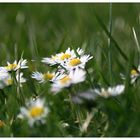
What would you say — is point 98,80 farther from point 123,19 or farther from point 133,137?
point 123,19

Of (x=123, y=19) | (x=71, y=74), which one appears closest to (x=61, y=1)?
(x=123, y=19)

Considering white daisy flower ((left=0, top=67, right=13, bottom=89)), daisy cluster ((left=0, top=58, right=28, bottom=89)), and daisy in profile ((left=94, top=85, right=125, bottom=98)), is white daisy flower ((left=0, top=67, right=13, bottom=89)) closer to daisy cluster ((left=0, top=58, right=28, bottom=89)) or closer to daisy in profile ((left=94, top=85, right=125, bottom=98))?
daisy cluster ((left=0, top=58, right=28, bottom=89))

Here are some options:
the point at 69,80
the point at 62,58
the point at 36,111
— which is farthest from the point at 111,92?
the point at 62,58

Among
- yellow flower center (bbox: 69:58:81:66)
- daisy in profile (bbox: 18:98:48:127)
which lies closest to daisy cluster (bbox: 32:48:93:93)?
yellow flower center (bbox: 69:58:81:66)

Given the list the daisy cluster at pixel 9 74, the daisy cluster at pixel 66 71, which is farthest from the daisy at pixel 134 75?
the daisy cluster at pixel 9 74

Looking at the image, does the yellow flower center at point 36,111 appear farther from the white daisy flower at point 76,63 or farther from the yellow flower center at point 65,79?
the white daisy flower at point 76,63

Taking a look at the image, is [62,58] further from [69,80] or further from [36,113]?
[36,113]
